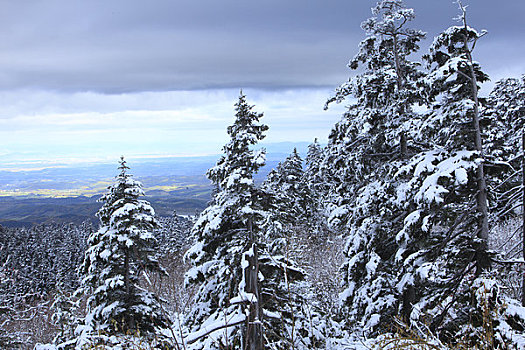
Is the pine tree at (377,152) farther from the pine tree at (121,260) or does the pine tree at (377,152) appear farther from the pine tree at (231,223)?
the pine tree at (121,260)

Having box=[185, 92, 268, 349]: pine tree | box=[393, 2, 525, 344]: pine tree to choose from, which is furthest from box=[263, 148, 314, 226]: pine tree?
box=[393, 2, 525, 344]: pine tree

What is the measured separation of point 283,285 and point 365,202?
12.9 ft

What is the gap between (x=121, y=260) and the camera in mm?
12617

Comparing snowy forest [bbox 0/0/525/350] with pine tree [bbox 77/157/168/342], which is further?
pine tree [bbox 77/157/168/342]

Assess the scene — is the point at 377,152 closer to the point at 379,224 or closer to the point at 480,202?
the point at 379,224

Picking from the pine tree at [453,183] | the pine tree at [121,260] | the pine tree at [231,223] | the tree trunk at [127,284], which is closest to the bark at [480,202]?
the pine tree at [453,183]

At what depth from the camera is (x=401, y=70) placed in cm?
1084

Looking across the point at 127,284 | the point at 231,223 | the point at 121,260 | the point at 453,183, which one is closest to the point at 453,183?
the point at 453,183

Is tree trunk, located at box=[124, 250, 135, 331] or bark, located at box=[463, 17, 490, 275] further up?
bark, located at box=[463, 17, 490, 275]

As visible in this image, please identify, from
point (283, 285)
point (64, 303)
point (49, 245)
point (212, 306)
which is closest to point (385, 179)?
point (283, 285)

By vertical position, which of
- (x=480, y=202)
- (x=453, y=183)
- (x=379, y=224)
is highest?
(x=453, y=183)

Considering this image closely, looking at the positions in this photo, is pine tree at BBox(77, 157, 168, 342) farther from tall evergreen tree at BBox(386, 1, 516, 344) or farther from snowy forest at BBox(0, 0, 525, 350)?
tall evergreen tree at BBox(386, 1, 516, 344)

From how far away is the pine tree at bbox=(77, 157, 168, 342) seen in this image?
11.5 meters

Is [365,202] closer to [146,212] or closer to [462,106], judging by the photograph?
[462,106]
